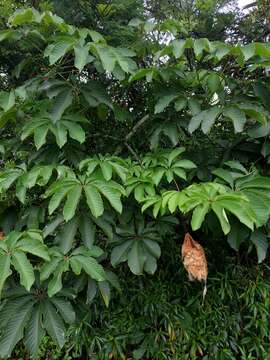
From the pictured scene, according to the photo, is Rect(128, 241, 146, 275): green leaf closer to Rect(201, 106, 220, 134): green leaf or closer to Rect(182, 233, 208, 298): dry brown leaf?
Rect(182, 233, 208, 298): dry brown leaf

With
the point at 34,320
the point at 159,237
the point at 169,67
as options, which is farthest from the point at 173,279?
the point at 169,67

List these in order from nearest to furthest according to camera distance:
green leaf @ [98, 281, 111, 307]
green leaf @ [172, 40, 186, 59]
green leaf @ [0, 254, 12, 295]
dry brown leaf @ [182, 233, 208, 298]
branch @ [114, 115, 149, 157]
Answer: green leaf @ [0, 254, 12, 295] < dry brown leaf @ [182, 233, 208, 298] < green leaf @ [98, 281, 111, 307] < green leaf @ [172, 40, 186, 59] < branch @ [114, 115, 149, 157]

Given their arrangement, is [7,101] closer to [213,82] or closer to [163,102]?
[163,102]

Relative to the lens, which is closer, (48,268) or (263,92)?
(48,268)

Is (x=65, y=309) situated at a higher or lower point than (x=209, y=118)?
lower

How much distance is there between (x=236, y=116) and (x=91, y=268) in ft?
2.75

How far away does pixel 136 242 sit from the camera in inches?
67.4

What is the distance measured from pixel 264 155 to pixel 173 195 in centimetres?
53

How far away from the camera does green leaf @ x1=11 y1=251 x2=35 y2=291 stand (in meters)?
1.31

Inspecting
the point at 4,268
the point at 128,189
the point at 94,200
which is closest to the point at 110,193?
the point at 94,200

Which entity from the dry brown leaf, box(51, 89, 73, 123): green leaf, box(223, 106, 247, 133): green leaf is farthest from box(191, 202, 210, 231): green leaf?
box(51, 89, 73, 123): green leaf

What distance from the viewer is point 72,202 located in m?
1.43

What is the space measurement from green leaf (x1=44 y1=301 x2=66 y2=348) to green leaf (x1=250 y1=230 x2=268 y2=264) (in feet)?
2.53

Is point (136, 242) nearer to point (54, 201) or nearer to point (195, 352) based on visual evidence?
point (54, 201)
